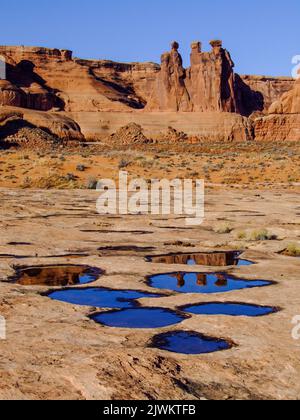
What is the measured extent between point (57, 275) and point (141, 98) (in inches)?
5457

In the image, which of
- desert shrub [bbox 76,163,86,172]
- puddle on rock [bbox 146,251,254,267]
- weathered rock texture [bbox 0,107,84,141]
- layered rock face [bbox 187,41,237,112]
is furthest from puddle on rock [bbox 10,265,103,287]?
layered rock face [bbox 187,41,237,112]

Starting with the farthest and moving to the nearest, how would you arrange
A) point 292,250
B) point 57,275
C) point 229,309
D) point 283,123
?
point 283,123, point 292,250, point 57,275, point 229,309

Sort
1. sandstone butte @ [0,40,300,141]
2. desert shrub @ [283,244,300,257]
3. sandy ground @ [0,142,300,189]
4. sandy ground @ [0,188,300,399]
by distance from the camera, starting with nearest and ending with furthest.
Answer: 1. sandy ground @ [0,188,300,399]
2. desert shrub @ [283,244,300,257]
3. sandy ground @ [0,142,300,189]
4. sandstone butte @ [0,40,300,141]

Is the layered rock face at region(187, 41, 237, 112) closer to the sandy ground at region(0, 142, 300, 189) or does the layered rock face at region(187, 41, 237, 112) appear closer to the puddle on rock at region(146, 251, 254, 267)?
the sandy ground at region(0, 142, 300, 189)

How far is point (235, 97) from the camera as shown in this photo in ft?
416

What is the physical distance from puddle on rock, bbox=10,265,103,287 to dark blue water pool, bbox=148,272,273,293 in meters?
1.19

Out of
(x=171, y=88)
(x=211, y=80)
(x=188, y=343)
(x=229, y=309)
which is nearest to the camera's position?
(x=188, y=343)

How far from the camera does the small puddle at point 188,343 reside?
6.77 metres

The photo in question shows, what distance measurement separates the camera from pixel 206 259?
43.8ft

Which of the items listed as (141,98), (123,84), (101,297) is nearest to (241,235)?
(101,297)

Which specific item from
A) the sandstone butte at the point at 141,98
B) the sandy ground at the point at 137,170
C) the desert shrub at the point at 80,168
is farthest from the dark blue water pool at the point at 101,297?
the sandstone butte at the point at 141,98

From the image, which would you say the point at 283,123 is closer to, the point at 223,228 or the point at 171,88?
the point at 171,88

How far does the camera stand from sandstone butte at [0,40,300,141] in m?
98.4
